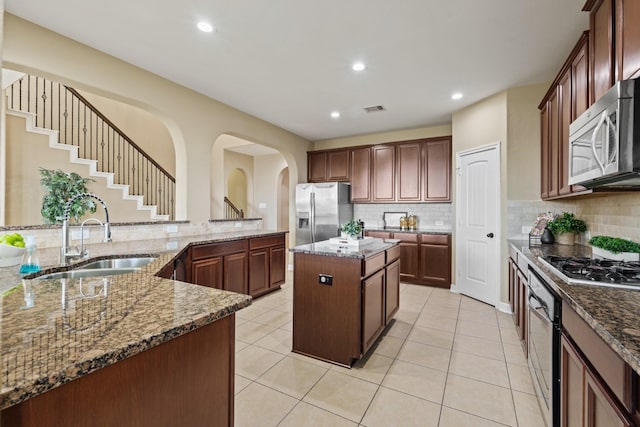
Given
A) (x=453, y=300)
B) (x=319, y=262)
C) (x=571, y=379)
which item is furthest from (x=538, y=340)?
(x=453, y=300)

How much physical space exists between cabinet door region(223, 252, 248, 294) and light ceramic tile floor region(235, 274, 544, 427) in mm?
468

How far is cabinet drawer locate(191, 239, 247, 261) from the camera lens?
3.12 m

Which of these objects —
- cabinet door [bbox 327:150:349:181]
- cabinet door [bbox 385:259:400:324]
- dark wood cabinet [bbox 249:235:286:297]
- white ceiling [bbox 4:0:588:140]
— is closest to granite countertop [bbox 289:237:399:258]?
cabinet door [bbox 385:259:400:324]

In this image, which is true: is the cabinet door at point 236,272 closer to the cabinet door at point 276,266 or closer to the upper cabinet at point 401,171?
the cabinet door at point 276,266

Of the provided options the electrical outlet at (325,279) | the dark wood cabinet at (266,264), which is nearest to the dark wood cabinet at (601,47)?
the electrical outlet at (325,279)

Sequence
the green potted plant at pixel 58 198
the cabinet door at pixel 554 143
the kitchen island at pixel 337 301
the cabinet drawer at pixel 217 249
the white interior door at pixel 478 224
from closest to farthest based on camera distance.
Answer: the kitchen island at pixel 337 301 < the cabinet door at pixel 554 143 < the cabinet drawer at pixel 217 249 < the green potted plant at pixel 58 198 < the white interior door at pixel 478 224

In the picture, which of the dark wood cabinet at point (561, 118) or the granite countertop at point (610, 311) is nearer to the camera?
the granite countertop at point (610, 311)

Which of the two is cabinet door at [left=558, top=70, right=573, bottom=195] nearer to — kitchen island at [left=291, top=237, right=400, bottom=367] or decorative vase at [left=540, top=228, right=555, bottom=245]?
decorative vase at [left=540, top=228, right=555, bottom=245]

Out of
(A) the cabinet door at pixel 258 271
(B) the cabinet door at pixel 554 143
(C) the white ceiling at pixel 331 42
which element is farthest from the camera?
(A) the cabinet door at pixel 258 271

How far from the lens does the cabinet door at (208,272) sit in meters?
3.09

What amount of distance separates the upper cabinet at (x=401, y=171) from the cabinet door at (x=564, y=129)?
2.17m

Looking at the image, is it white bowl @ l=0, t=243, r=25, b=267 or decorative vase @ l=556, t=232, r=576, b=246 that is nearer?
white bowl @ l=0, t=243, r=25, b=267

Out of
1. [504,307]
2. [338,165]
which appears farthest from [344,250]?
[338,165]

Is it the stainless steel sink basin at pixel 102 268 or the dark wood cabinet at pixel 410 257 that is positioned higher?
the stainless steel sink basin at pixel 102 268
